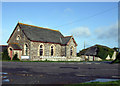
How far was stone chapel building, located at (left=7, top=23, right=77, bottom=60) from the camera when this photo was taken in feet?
107

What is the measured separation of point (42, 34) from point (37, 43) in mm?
4177

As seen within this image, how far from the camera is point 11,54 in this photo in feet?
107

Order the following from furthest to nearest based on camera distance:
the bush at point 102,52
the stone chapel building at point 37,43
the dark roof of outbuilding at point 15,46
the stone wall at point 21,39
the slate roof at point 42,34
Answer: the bush at point 102,52 → the slate roof at point 42,34 → the stone wall at point 21,39 → the stone chapel building at point 37,43 → the dark roof of outbuilding at point 15,46

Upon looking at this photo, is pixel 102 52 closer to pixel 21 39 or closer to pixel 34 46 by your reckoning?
pixel 34 46

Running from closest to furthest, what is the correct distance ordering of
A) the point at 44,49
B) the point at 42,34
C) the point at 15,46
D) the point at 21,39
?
the point at 15,46 < the point at 21,39 < the point at 44,49 < the point at 42,34

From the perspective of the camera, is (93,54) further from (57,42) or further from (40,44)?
(40,44)

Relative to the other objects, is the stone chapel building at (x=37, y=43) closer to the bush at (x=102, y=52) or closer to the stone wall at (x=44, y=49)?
the stone wall at (x=44, y=49)

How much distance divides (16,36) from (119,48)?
34.5 metres

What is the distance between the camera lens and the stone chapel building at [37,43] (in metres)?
32.6

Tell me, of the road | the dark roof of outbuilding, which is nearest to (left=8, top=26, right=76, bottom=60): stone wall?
the dark roof of outbuilding

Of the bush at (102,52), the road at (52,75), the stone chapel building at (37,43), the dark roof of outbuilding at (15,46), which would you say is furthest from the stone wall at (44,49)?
the road at (52,75)

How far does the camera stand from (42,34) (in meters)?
36.8

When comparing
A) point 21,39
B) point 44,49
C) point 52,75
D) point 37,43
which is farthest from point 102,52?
point 52,75

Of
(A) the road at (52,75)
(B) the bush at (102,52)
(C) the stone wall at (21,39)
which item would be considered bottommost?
(A) the road at (52,75)
